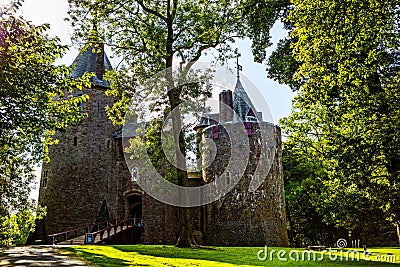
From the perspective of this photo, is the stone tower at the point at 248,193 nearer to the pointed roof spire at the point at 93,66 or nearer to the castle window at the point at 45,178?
the pointed roof spire at the point at 93,66

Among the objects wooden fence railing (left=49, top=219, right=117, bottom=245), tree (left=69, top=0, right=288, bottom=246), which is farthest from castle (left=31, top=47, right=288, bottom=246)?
tree (left=69, top=0, right=288, bottom=246)

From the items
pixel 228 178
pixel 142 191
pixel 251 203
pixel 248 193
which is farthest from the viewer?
pixel 142 191

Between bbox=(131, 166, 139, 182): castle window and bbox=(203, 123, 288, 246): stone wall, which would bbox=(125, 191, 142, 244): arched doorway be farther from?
bbox=(203, 123, 288, 246): stone wall

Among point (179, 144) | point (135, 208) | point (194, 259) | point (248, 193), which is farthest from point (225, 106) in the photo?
point (194, 259)

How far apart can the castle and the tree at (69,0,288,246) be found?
25.5ft

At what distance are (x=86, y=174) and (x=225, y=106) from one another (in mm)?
11416

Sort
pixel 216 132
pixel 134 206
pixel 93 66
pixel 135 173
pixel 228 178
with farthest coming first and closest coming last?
pixel 93 66 < pixel 134 206 < pixel 135 173 < pixel 216 132 < pixel 228 178

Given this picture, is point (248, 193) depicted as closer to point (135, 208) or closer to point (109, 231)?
point (109, 231)

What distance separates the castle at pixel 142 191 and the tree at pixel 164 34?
306 inches

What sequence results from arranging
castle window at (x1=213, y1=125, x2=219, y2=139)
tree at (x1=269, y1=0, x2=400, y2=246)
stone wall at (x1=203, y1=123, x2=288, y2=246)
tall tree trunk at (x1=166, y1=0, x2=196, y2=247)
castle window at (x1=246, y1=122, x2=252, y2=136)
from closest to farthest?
tree at (x1=269, y1=0, x2=400, y2=246)
tall tree trunk at (x1=166, y1=0, x2=196, y2=247)
stone wall at (x1=203, y1=123, x2=288, y2=246)
castle window at (x1=246, y1=122, x2=252, y2=136)
castle window at (x1=213, y1=125, x2=219, y2=139)

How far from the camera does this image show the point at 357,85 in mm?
11938

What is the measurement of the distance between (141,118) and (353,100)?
11127 millimetres

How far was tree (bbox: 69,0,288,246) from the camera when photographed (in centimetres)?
1847

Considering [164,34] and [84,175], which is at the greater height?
[164,34]
